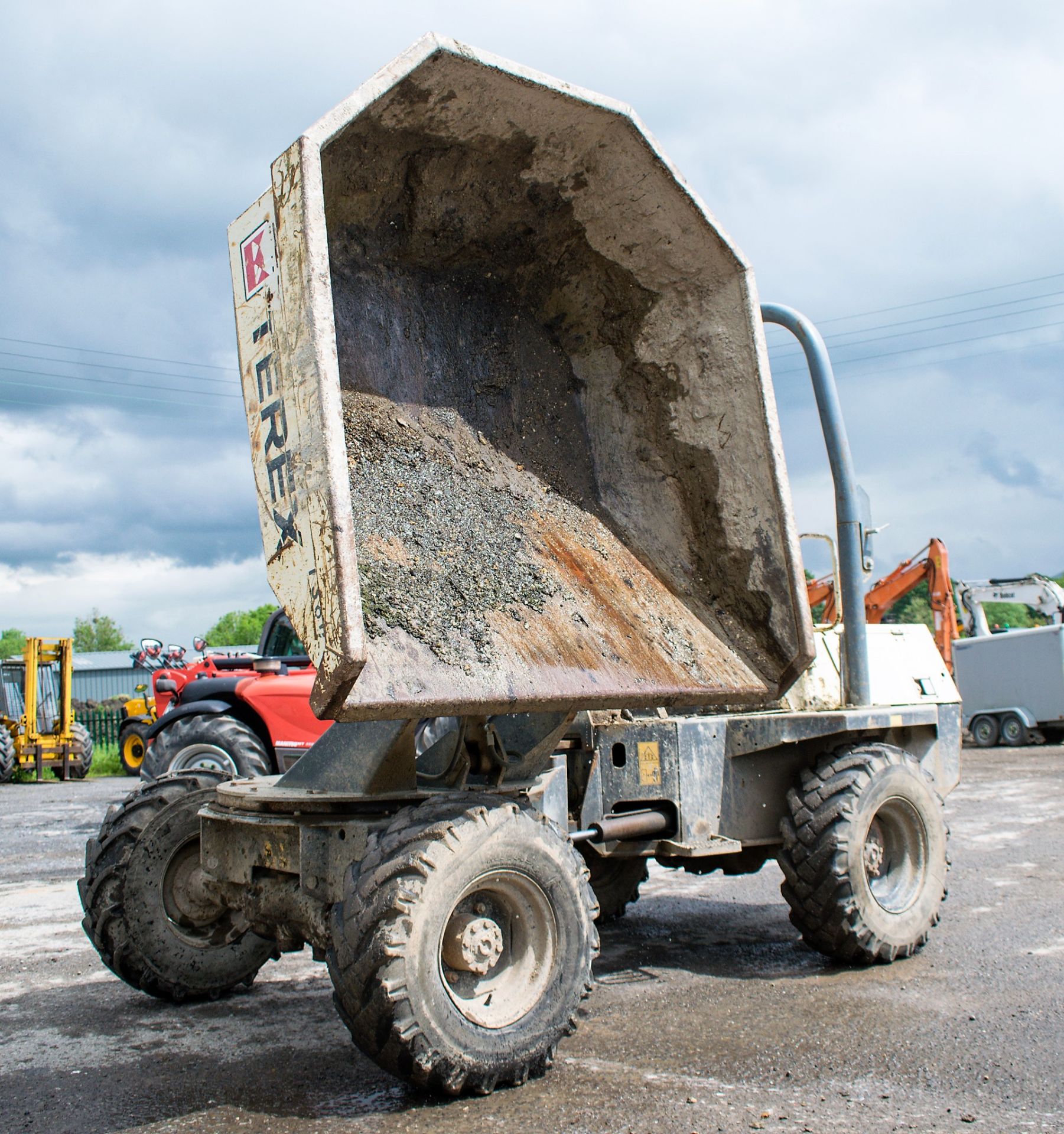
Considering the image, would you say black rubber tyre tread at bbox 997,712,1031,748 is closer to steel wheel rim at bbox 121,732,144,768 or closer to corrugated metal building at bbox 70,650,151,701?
steel wheel rim at bbox 121,732,144,768

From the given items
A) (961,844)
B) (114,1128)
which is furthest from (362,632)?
(961,844)

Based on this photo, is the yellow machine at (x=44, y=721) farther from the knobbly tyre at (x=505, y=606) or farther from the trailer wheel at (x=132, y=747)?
the knobbly tyre at (x=505, y=606)

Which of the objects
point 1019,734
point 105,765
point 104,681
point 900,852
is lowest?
point 1019,734

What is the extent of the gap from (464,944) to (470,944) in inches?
0.8

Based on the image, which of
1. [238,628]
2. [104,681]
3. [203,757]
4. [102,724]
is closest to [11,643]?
[238,628]

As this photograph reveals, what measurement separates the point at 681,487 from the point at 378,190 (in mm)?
1814

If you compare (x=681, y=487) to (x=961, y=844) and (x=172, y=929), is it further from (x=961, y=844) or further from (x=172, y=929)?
(x=961, y=844)

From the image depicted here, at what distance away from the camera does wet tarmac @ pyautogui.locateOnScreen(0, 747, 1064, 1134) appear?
331 centimetres

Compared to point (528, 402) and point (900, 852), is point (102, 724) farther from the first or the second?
point (900, 852)

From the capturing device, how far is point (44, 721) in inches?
786

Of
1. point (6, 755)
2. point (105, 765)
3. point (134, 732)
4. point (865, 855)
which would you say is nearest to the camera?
point (865, 855)

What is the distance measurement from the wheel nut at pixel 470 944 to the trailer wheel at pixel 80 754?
59.6 feet

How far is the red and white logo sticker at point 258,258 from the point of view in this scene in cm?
342

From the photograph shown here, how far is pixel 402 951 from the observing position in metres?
3.21
